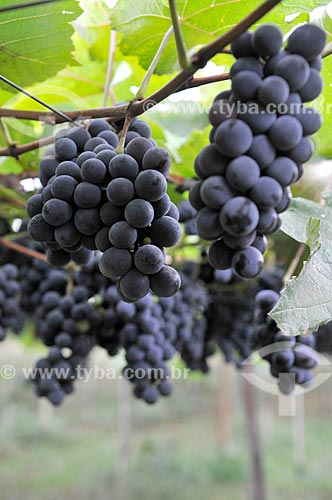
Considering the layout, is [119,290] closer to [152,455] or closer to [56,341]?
[56,341]

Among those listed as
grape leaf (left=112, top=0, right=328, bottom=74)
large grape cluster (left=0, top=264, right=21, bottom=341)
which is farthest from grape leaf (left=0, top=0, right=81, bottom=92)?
large grape cluster (left=0, top=264, right=21, bottom=341)

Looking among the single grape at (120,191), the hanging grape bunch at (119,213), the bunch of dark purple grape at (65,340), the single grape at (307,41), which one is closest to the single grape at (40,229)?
the hanging grape bunch at (119,213)

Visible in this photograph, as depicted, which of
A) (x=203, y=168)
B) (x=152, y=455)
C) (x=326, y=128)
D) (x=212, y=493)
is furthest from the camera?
(x=152, y=455)

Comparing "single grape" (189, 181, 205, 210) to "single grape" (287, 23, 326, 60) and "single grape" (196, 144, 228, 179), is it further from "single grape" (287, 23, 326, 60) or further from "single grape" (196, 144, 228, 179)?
"single grape" (287, 23, 326, 60)

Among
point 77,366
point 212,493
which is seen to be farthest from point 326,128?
point 212,493

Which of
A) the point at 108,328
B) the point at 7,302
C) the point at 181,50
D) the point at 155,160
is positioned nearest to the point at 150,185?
the point at 155,160

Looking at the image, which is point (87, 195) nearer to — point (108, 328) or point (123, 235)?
point (123, 235)
